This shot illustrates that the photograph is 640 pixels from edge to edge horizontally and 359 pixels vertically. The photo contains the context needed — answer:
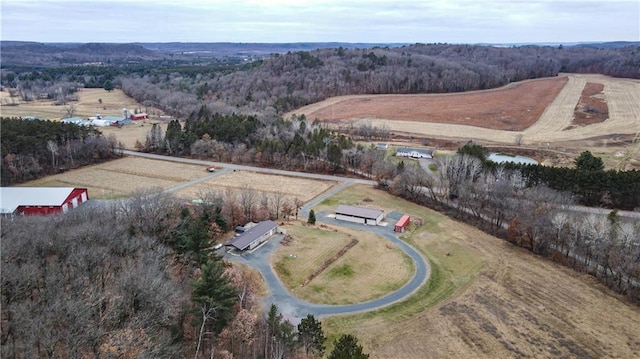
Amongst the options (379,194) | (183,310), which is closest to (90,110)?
(379,194)

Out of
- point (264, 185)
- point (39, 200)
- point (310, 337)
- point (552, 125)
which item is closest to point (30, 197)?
point (39, 200)

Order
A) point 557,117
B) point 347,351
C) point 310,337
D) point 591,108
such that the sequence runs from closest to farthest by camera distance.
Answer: point 347,351 → point 310,337 → point 557,117 → point 591,108

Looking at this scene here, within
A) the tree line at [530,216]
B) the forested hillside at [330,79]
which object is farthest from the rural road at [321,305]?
the forested hillside at [330,79]

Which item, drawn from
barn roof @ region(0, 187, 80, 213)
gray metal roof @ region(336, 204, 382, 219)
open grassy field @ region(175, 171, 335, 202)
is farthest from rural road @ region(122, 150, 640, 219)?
barn roof @ region(0, 187, 80, 213)

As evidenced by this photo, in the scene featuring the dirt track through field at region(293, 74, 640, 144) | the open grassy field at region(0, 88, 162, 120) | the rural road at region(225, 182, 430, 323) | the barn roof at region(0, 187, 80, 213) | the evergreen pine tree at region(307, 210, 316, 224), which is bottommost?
the rural road at region(225, 182, 430, 323)

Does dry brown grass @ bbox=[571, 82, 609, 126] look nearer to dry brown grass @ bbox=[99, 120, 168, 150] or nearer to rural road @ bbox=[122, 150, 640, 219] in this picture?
rural road @ bbox=[122, 150, 640, 219]

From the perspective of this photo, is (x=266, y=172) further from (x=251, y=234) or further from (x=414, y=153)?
(x=251, y=234)

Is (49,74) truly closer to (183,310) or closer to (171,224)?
(171,224)
